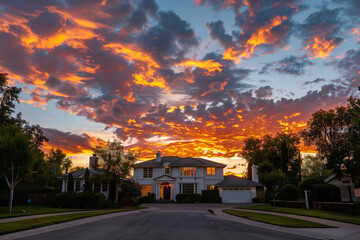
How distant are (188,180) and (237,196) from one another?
32.4 feet

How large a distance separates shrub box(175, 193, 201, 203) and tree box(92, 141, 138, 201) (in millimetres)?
14555

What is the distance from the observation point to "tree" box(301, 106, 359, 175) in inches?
1978

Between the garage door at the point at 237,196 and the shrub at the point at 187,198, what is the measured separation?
16.0 ft

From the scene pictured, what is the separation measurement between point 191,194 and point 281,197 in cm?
1886

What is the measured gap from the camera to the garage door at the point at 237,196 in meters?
53.6

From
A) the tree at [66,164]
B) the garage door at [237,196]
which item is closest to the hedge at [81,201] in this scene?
the garage door at [237,196]

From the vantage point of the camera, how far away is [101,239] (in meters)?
11.2

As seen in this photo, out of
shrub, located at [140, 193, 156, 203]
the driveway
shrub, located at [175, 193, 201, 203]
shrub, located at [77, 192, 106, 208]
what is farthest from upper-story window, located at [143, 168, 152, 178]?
the driveway

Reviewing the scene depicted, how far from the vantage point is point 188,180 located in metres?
57.2

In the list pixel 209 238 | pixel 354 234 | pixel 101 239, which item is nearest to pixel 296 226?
pixel 354 234

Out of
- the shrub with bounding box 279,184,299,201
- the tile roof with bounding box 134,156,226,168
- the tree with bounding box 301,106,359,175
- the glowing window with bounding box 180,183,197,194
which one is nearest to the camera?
the shrub with bounding box 279,184,299,201

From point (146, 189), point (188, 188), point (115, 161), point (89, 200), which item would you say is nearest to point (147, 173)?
point (146, 189)

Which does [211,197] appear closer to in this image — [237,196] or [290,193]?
[237,196]

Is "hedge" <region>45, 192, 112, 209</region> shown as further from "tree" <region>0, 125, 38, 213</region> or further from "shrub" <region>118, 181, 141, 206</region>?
"tree" <region>0, 125, 38, 213</region>
